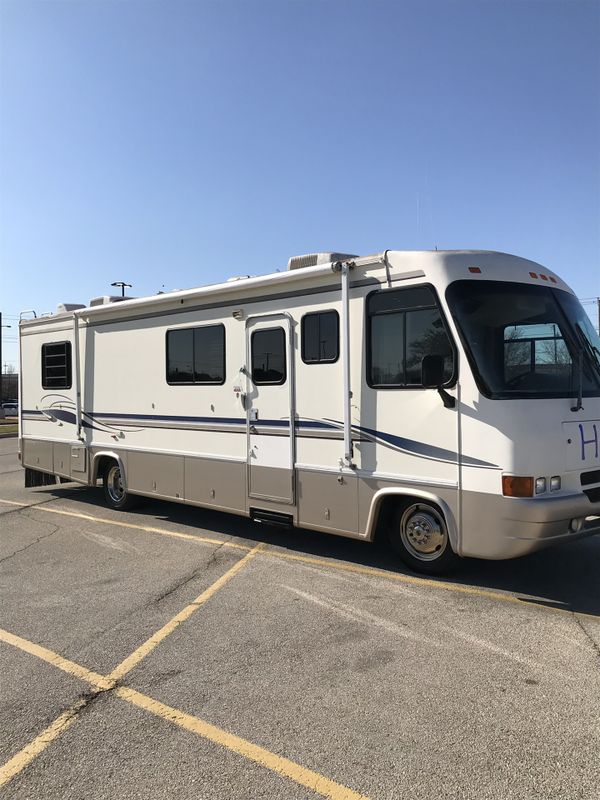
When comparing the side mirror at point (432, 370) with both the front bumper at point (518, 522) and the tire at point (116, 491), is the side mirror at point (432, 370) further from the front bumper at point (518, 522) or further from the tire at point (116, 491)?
the tire at point (116, 491)

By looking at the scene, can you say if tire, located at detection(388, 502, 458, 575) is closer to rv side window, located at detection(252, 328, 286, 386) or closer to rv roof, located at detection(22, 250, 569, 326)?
rv side window, located at detection(252, 328, 286, 386)

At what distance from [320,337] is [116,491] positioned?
4.69 m

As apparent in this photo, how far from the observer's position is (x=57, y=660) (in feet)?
13.6

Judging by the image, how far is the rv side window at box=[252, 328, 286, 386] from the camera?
A: 6578 mm

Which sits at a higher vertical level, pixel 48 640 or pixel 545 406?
pixel 545 406

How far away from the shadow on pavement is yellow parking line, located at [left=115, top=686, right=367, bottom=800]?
290cm

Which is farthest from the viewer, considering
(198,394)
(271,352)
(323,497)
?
(198,394)

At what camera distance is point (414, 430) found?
5.50 metres

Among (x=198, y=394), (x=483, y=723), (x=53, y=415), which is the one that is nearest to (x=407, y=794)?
(x=483, y=723)

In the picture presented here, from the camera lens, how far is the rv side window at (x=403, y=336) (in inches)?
211

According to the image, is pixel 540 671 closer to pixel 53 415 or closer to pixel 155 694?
pixel 155 694

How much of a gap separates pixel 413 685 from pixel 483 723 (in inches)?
20.9

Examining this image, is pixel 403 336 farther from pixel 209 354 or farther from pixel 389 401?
pixel 209 354

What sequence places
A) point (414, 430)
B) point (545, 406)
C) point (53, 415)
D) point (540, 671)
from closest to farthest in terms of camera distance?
point (540, 671) < point (545, 406) < point (414, 430) < point (53, 415)
